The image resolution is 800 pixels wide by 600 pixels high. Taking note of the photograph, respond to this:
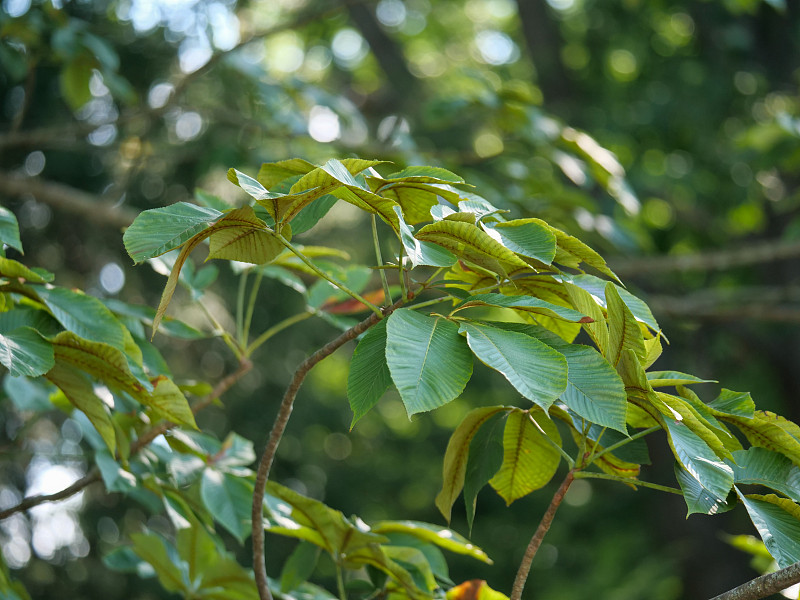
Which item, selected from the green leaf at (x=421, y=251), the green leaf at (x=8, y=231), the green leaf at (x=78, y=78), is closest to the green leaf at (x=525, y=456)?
the green leaf at (x=421, y=251)

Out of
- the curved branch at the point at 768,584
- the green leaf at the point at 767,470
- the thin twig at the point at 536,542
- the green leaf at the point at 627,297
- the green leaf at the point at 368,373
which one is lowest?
the thin twig at the point at 536,542

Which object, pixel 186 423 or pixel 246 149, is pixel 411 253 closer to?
pixel 186 423

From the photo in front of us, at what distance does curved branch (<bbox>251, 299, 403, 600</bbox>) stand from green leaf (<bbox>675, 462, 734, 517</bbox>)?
320mm

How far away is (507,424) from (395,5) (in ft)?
21.3

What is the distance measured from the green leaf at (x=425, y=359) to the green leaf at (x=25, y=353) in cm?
40

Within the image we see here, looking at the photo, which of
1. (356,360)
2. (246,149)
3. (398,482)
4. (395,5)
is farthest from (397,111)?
(356,360)

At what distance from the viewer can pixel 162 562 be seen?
1.19 m

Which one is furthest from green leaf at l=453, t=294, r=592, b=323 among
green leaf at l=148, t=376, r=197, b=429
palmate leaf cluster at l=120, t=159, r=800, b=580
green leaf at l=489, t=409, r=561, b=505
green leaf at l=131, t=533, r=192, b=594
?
green leaf at l=131, t=533, r=192, b=594

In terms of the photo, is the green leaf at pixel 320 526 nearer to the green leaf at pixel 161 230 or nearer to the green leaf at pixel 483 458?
the green leaf at pixel 483 458

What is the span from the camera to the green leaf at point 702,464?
2.21ft

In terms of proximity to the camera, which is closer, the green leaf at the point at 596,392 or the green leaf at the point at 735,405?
the green leaf at the point at 596,392

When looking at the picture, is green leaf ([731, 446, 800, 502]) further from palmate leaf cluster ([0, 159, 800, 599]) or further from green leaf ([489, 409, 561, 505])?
green leaf ([489, 409, 561, 505])

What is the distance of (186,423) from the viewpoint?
0.96 m

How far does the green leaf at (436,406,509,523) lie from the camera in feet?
3.00
